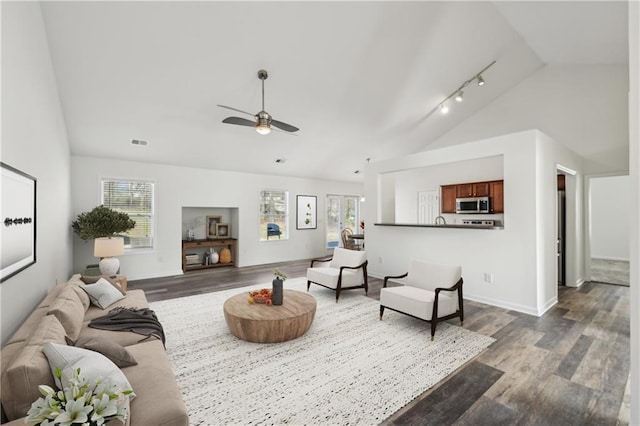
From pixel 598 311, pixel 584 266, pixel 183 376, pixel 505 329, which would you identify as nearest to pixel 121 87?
pixel 183 376

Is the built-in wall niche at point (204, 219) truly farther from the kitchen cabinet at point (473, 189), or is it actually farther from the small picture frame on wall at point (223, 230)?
the kitchen cabinet at point (473, 189)

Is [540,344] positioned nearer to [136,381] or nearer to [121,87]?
[136,381]

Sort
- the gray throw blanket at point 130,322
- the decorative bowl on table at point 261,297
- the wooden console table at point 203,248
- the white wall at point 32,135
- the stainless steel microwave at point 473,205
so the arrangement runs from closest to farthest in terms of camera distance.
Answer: the white wall at point 32,135 < the gray throw blanket at point 130,322 < the decorative bowl on table at point 261,297 < the stainless steel microwave at point 473,205 < the wooden console table at point 203,248

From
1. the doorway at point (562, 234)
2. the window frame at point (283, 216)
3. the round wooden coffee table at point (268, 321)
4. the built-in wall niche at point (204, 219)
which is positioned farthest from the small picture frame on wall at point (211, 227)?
the doorway at point (562, 234)

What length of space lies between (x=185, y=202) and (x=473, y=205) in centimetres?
690

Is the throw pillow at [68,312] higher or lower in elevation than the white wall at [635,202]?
lower

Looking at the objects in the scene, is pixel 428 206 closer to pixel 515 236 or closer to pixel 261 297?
pixel 515 236

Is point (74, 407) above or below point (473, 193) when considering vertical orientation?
below

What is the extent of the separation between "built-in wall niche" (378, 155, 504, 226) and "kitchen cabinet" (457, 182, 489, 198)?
0.74 ft

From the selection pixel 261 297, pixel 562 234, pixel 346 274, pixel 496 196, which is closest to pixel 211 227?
pixel 346 274

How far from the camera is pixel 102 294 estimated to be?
10.8 ft

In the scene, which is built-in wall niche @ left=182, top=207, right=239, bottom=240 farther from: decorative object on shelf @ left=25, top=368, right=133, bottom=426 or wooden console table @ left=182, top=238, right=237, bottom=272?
decorative object on shelf @ left=25, top=368, right=133, bottom=426

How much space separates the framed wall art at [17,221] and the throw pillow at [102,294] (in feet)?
2.43

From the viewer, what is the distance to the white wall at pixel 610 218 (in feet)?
27.5
